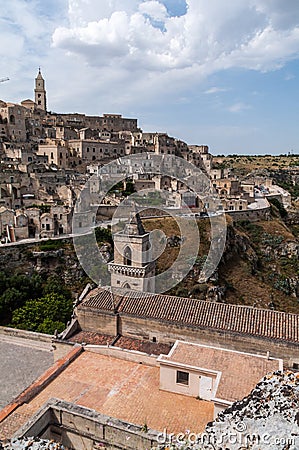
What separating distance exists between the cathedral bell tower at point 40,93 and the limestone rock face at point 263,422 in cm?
10255

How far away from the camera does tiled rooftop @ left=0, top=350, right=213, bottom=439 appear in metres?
10.2

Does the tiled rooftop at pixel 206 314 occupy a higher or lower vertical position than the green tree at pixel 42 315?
higher

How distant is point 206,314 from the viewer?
52.0ft

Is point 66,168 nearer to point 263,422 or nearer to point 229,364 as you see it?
point 229,364

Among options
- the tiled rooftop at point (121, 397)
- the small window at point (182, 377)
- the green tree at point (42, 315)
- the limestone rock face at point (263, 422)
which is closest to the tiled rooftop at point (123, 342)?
the tiled rooftop at point (121, 397)

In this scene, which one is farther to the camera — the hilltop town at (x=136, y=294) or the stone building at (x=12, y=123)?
the stone building at (x=12, y=123)

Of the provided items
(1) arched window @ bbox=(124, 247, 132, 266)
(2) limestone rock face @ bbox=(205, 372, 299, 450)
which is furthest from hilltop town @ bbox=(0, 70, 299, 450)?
(1) arched window @ bbox=(124, 247, 132, 266)

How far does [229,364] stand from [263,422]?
8941 millimetres

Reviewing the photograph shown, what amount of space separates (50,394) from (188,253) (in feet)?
104

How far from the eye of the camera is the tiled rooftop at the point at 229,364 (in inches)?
400

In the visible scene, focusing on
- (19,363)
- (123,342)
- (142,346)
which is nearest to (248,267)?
(142,346)

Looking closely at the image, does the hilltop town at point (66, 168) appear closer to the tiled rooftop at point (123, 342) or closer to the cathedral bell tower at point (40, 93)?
the cathedral bell tower at point (40, 93)

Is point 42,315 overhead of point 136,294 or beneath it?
beneath

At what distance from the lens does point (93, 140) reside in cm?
7644
